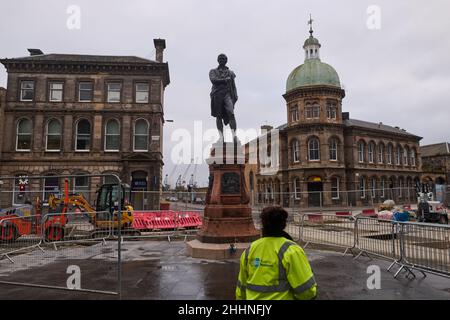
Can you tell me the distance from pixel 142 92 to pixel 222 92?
20996 millimetres

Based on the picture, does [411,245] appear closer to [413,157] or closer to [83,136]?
[83,136]

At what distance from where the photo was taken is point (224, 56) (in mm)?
9852

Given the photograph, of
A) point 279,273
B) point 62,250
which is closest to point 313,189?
point 62,250

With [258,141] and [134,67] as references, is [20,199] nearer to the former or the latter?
[134,67]

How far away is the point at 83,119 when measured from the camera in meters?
28.5

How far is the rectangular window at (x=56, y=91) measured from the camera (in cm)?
2844

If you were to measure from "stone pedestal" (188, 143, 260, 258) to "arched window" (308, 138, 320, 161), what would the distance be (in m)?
31.1

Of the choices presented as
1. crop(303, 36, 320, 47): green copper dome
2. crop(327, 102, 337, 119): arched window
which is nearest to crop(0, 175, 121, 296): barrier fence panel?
crop(327, 102, 337, 119): arched window

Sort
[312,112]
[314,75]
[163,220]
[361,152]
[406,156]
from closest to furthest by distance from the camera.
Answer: [163,220]
[312,112]
[314,75]
[361,152]
[406,156]

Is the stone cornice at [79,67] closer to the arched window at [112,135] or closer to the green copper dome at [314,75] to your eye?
the arched window at [112,135]

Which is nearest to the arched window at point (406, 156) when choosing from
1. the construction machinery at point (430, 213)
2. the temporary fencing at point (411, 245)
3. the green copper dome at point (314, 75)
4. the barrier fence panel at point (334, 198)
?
A: the barrier fence panel at point (334, 198)

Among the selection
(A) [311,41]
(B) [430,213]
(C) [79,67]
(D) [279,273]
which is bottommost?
(B) [430,213]
